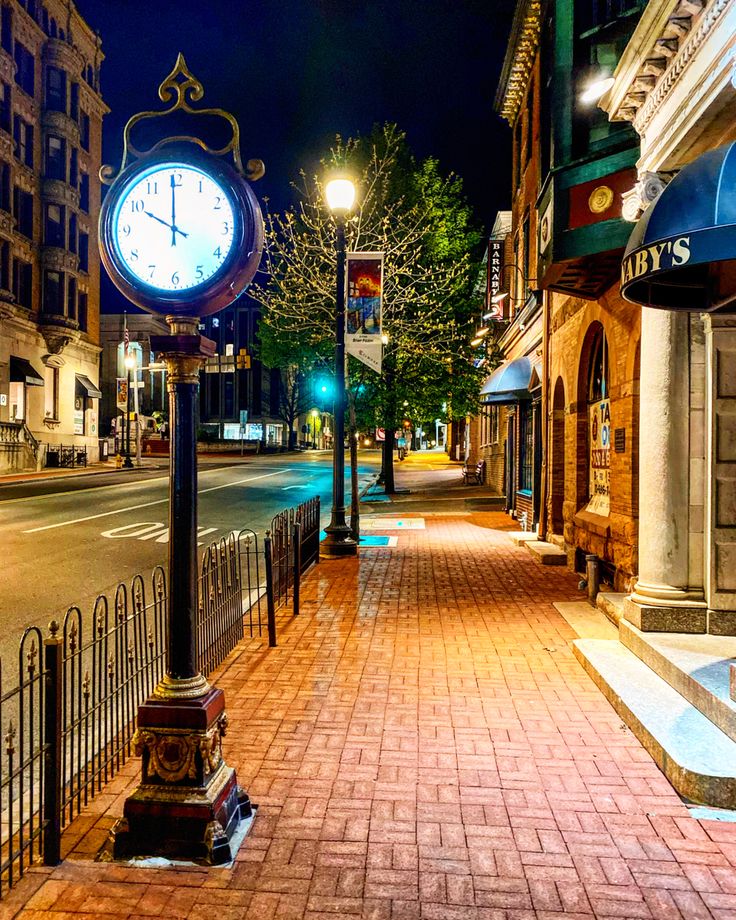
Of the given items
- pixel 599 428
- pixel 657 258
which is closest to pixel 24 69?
pixel 599 428

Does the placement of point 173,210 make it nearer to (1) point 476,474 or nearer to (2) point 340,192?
(2) point 340,192

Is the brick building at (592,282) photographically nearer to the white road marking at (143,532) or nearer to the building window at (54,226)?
the white road marking at (143,532)

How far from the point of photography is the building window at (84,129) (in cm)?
4247

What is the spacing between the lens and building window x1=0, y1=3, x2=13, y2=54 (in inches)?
1318

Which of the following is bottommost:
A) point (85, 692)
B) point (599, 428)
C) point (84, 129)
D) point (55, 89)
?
point (85, 692)

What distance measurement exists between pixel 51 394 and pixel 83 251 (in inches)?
382

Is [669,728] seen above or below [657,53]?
below

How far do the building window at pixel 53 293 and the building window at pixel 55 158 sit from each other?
5340mm

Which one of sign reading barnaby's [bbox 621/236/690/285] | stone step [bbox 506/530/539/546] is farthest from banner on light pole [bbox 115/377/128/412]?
sign reading barnaby's [bbox 621/236/690/285]

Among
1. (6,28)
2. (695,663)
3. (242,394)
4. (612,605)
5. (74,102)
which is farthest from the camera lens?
(242,394)

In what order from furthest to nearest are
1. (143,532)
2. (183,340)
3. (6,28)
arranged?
(6,28) < (143,532) < (183,340)

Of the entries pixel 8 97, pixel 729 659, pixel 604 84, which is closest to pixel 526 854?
pixel 729 659

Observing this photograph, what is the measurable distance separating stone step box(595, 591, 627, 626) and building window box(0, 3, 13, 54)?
127 feet

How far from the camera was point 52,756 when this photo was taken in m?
3.39
